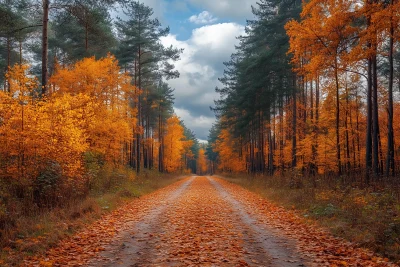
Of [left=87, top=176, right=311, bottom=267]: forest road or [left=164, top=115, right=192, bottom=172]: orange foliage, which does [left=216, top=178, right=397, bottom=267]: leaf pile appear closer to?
[left=87, top=176, right=311, bottom=267]: forest road

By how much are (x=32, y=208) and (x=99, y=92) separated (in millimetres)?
11505

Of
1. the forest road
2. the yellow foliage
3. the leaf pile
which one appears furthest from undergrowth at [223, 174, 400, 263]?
the yellow foliage

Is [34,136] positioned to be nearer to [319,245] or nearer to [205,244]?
[205,244]

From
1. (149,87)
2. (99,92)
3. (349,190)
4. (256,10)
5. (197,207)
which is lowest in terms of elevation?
(197,207)

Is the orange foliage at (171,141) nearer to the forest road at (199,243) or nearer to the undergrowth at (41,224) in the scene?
the undergrowth at (41,224)

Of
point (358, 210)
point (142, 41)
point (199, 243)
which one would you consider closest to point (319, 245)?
point (199, 243)

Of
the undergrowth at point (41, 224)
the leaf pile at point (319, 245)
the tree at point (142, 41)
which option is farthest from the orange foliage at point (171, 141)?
the leaf pile at point (319, 245)

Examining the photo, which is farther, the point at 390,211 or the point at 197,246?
the point at 390,211

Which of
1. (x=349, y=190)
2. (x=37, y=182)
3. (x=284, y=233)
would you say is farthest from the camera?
(x=349, y=190)

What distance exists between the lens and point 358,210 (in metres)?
9.16

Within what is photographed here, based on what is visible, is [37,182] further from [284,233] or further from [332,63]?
[332,63]

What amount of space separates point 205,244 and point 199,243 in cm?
17

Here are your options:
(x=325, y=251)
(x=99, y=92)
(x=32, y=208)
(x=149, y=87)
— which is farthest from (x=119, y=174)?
(x=149, y=87)

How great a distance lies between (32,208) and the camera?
9461 millimetres
